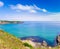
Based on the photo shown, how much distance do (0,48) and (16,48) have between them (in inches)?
42.5

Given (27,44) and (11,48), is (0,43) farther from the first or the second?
(27,44)

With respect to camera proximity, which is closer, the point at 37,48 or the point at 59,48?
the point at 37,48

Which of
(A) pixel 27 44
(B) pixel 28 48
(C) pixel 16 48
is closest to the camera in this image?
(C) pixel 16 48

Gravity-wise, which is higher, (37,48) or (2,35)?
(2,35)

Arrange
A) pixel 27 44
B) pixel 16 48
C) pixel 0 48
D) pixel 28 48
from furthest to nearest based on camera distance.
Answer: pixel 27 44
pixel 28 48
pixel 16 48
pixel 0 48

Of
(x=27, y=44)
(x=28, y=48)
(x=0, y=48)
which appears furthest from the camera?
(x=27, y=44)

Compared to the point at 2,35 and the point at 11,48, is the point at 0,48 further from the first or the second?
the point at 2,35

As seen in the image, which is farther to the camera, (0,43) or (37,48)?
(37,48)

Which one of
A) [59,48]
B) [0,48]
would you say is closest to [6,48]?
[0,48]

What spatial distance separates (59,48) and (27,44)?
232 centimetres

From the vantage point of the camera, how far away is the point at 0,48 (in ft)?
30.0

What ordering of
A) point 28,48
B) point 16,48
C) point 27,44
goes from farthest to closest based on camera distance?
point 27,44 → point 28,48 → point 16,48

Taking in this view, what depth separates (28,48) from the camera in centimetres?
1116

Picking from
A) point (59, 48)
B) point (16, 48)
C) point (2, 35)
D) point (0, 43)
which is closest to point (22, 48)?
point (16, 48)
